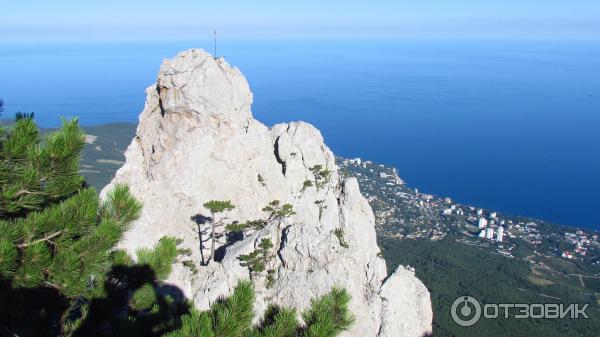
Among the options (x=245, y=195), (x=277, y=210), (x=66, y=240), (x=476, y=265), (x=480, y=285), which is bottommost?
(x=476, y=265)

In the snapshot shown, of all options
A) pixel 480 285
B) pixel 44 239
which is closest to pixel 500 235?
pixel 480 285

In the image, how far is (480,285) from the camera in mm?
46719

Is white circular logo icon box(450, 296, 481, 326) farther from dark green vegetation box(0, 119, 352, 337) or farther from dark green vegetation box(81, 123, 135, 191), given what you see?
dark green vegetation box(81, 123, 135, 191)

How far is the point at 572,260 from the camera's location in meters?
61.6

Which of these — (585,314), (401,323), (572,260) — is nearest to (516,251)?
(572,260)

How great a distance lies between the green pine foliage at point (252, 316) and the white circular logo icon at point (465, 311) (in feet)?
111

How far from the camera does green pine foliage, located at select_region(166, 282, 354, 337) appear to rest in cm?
484

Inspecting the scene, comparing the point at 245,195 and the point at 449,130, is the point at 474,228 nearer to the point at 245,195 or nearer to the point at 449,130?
the point at 245,195

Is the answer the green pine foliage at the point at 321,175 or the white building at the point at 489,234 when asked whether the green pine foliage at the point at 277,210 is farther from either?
the white building at the point at 489,234

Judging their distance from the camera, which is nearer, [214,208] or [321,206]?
[214,208]

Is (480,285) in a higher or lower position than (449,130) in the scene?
higher

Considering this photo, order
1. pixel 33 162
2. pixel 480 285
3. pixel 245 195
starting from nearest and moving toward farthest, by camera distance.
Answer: pixel 33 162 → pixel 245 195 → pixel 480 285

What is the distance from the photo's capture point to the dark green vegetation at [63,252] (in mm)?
5035

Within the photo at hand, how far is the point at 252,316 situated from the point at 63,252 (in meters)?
2.45
